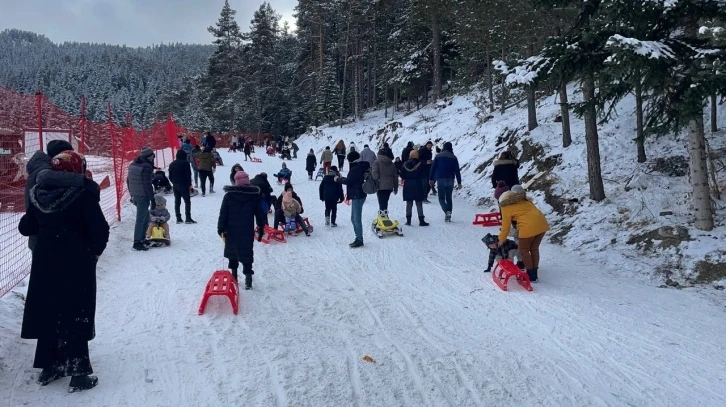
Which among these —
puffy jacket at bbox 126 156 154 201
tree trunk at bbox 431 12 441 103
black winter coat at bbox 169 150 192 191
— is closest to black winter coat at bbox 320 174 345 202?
black winter coat at bbox 169 150 192 191

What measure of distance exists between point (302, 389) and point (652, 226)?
7.85 metres

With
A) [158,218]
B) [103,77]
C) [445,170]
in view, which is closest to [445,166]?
[445,170]

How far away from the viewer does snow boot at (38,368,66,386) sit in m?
4.15

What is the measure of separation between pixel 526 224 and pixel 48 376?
6.23 metres

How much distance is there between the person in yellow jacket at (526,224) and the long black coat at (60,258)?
5.66m

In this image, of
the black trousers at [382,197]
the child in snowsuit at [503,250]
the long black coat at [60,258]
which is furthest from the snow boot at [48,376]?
the black trousers at [382,197]

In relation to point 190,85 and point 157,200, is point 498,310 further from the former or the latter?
point 190,85

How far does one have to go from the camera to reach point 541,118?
63.3ft

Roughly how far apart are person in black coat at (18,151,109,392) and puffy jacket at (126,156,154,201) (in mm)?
5704

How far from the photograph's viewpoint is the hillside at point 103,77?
89.2m

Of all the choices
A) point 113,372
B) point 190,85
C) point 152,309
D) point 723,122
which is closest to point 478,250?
point 152,309

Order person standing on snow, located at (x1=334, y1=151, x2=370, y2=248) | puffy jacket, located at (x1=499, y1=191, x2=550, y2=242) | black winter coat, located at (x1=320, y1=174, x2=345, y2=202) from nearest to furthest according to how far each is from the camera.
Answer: puffy jacket, located at (x1=499, y1=191, x2=550, y2=242)
person standing on snow, located at (x1=334, y1=151, x2=370, y2=248)
black winter coat, located at (x1=320, y1=174, x2=345, y2=202)

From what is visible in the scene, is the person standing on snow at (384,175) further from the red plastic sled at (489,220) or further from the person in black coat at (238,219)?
the person in black coat at (238,219)

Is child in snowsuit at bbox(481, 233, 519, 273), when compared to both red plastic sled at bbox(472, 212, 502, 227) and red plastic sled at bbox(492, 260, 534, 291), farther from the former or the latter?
red plastic sled at bbox(472, 212, 502, 227)
